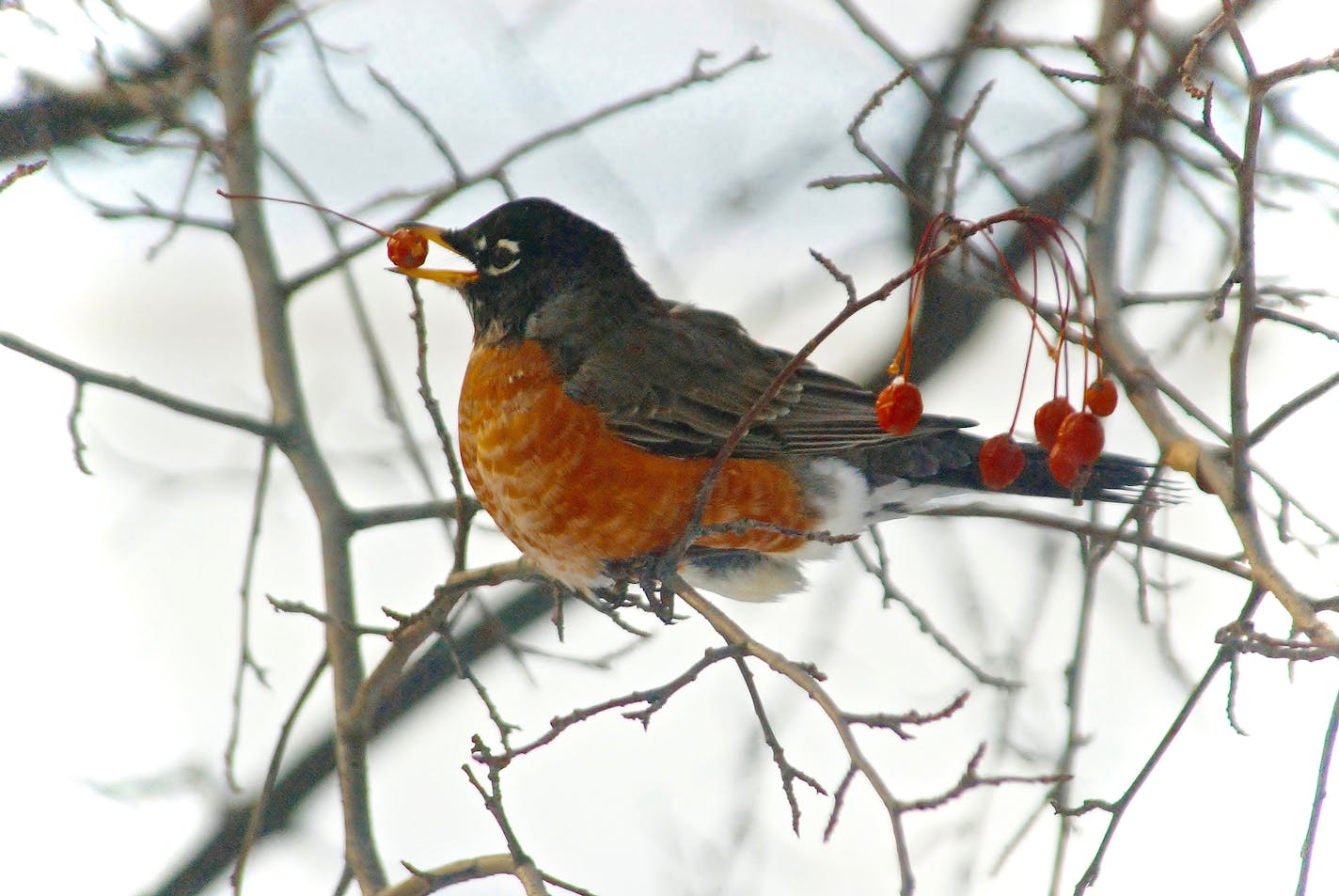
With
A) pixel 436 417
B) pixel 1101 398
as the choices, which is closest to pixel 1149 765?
pixel 1101 398

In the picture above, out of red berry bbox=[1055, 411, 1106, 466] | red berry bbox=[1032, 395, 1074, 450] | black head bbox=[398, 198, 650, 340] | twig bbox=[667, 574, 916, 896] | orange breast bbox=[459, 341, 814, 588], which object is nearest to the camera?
twig bbox=[667, 574, 916, 896]

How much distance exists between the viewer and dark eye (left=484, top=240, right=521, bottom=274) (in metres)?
3.50

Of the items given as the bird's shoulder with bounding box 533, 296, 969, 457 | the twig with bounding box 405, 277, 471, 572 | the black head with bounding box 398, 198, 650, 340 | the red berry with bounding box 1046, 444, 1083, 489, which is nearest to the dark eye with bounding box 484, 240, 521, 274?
the black head with bounding box 398, 198, 650, 340

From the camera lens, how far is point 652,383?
10.9ft

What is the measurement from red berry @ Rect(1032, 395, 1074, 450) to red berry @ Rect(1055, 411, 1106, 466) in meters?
0.08

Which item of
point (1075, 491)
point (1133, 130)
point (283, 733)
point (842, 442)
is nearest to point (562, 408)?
point (842, 442)

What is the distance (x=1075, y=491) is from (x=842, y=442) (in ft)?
4.21

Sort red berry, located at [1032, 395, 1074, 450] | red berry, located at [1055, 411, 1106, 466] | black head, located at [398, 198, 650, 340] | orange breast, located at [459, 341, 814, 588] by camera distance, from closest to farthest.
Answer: red berry, located at [1055, 411, 1106, 466] → red berry, located at [1032, 395, 1074, 450] → orange breast, located at [459, 341, 814, 588] → black head, located at [398, 198, 650, 340]

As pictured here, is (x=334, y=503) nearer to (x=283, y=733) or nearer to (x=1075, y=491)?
(x=283, y=733)

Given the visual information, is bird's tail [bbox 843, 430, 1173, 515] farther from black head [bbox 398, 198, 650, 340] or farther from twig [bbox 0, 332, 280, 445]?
twig [bbox 0, 332, 280, 445]

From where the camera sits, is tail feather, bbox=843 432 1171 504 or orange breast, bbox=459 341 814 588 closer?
orange breast, bbox=459 341 814 588

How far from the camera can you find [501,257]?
350 centimetres

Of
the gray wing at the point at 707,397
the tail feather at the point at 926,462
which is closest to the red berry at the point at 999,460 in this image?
the gray wing at the point at 707,397

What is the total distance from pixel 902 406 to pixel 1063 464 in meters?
0.29
